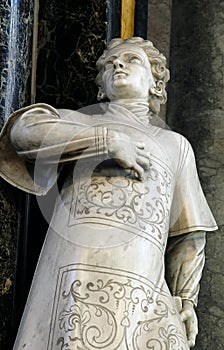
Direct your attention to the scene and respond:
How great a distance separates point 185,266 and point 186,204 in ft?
0.51

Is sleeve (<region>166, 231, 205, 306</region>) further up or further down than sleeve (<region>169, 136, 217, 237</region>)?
further down

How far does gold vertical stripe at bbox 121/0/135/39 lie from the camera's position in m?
3.67

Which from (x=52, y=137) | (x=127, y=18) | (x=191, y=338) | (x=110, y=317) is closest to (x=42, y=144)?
(x=52, y=137)

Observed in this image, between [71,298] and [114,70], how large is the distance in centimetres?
66

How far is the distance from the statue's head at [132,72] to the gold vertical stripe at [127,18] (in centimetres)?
45

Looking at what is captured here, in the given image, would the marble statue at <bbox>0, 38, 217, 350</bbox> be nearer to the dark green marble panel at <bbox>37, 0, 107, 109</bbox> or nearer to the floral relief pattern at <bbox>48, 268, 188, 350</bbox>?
the floral relief pattern at <bbox>48, 268, 188, 350</bbox>

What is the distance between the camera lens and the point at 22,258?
10.3 feet

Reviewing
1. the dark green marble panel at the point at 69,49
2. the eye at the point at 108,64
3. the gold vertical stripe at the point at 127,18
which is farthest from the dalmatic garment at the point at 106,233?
the gold vertical stripe at the point at 127,18

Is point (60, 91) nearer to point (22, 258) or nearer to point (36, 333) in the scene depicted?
point (22, 258)

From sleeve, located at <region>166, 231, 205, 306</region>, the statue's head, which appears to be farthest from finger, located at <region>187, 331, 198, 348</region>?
the statue's head

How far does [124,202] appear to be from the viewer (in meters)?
2.85

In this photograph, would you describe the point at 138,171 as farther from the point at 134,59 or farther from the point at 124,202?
the point at 134,59

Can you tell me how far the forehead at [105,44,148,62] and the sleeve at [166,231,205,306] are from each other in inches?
18.8

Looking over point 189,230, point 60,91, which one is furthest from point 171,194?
point 60,91
